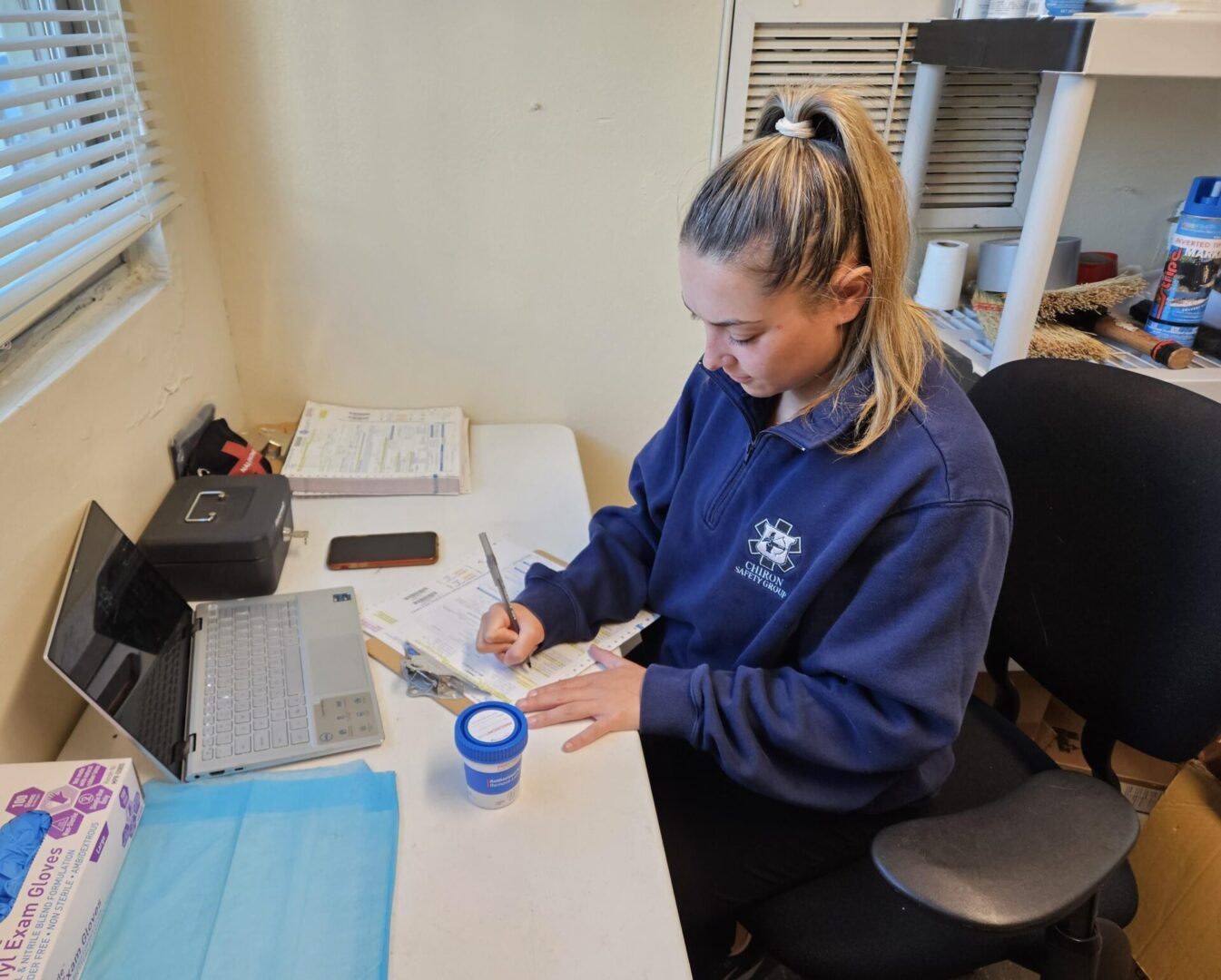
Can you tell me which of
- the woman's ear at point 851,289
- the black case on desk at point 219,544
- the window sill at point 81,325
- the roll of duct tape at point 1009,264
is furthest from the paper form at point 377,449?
the roll of duct tape at point 1009,264

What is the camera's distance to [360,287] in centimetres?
149

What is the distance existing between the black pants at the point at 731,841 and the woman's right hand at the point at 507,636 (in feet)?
0.71

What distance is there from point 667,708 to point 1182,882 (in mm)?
905

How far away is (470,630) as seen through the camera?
1021 mm

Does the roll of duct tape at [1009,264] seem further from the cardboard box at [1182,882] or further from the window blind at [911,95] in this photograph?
the cardboard box at [1182,882]

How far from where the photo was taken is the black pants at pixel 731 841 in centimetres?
91

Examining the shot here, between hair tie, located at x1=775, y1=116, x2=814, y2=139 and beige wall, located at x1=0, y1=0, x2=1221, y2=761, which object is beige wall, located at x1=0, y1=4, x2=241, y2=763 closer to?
beige wall, located at x1=0, y1=0, x2=1221, y2=761

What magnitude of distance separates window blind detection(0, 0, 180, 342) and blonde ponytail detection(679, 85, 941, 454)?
68cm

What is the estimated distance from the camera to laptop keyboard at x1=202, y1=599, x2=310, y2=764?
2.81 ft

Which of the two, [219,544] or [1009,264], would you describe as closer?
[219,544]

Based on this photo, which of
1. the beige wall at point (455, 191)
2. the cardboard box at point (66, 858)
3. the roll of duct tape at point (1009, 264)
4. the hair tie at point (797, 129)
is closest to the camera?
the cardboard box at point (66, 858)

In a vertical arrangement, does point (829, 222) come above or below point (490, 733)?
above

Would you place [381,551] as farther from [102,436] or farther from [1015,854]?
[1015,854]

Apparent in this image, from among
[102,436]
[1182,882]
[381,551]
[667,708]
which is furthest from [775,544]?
[1182,882]
